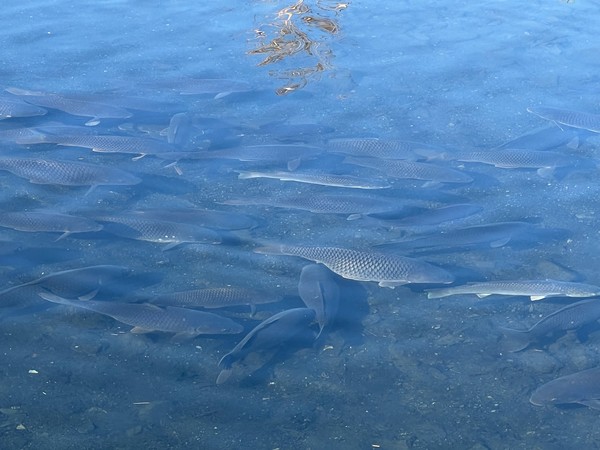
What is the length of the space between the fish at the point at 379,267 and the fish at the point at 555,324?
0.65m

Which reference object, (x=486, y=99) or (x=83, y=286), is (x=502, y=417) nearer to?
(x=83, y=286)

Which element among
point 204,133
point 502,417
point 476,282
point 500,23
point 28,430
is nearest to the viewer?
point 28,430

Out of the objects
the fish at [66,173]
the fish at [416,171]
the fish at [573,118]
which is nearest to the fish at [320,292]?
the fish at [416,171]

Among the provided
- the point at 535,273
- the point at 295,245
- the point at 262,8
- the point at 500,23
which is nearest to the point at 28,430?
the point at 295,245

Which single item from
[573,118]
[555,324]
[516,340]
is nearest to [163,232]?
[516,340]

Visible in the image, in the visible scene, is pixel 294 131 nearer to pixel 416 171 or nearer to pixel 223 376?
pixel 416 171

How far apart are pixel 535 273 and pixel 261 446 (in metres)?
2.75

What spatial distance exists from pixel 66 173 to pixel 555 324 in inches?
168

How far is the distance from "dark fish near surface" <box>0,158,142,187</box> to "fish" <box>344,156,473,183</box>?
224 centimetres

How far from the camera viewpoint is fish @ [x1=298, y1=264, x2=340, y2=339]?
5.24 m

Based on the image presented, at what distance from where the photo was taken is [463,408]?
15.8 ft

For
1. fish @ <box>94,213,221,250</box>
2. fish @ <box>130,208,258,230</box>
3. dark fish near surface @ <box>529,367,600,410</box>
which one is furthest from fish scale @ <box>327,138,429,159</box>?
dark fish near surface @ <box>529,367,600,410</box>

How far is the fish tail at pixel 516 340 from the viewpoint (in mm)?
5254

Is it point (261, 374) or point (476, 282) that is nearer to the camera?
point (261, 374)
